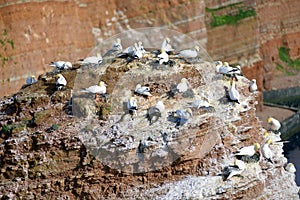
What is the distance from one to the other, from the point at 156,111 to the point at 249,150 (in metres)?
2.79

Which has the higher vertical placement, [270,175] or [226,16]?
[226,16]

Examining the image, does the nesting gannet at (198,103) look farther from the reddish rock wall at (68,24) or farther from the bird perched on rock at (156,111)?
the reddish rock wall at (68,24)

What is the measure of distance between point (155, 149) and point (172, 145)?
1.43 ft

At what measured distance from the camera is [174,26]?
52.2m

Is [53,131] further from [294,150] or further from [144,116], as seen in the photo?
[294,150]

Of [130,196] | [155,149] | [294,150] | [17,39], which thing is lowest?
[130,196]

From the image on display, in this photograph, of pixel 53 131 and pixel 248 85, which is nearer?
pixel 53 131

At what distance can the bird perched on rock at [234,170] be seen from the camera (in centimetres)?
1709

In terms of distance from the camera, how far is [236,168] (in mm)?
17188

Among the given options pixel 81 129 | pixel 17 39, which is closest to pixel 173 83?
pixel 81 129

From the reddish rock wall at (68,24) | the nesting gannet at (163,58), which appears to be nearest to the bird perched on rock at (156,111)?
the nesting gannet at (163,58)

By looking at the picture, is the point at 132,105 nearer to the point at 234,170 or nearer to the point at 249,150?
the point at 234,170

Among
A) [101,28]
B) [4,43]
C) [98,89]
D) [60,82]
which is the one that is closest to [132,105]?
[98,89]

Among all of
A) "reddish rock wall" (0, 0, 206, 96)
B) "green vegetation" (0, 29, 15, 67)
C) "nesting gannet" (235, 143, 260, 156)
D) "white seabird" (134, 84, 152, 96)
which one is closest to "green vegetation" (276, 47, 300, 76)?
"reddish rock wall" (0, 0, 206, 96)
